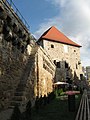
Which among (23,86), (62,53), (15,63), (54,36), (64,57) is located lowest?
(23,86)

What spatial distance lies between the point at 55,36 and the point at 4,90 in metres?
34.0

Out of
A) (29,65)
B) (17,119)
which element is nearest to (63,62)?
(29,65)

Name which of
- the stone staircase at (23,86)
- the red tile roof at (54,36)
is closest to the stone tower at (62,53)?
the red tile roof at (54,36)

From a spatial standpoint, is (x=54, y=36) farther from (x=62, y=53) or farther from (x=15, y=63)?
(x=15, y=63)

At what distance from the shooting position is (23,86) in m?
14.8

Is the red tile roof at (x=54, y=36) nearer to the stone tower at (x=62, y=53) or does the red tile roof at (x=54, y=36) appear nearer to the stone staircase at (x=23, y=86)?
the stone tower at (x=62, y=53)

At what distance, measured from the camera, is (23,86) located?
48.7 feet

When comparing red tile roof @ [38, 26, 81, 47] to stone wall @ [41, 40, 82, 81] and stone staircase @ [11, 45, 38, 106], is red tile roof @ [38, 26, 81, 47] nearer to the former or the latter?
stone wall @ [41, 40, 82, 81]

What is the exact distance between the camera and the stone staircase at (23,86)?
13.1 meters

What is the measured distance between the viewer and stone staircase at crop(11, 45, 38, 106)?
43.1 ft

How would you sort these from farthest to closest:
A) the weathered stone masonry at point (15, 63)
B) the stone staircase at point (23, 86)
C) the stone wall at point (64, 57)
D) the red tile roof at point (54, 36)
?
1. the red tile roof at point (54, 36)
2. the stone wall at point (64, 57)
3. the stone staircase at point (23, 86)
4. the weathered stone masonry at point (15, 63)

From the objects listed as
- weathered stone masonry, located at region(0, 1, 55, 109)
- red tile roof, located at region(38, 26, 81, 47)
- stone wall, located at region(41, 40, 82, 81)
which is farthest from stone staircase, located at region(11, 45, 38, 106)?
red tile roof, located at region(38, 26, 81, 47)

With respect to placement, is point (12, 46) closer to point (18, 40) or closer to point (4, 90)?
point (18, 40)

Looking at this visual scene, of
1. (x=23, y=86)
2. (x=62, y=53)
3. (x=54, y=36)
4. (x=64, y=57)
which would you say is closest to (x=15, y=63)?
(x=23, y=86)
